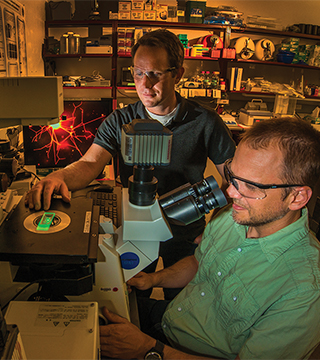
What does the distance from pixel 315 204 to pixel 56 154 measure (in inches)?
100

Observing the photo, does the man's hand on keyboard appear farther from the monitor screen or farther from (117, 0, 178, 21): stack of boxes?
(117, 0, 178, 21): stack of boxes

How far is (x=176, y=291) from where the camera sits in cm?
133

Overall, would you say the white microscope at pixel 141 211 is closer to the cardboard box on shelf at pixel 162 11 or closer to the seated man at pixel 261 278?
the seated man at pixel 261 278

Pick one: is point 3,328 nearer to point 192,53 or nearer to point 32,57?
point 32,57

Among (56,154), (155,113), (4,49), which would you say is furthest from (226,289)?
(4,49)

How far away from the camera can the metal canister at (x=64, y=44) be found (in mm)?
3322

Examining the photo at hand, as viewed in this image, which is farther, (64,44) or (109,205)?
(64,44)

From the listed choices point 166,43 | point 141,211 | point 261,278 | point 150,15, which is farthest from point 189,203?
point 150,15

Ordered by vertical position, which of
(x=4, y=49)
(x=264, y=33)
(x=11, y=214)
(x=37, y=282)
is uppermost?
(x=264, y=33)

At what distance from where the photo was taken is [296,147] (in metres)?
0.84

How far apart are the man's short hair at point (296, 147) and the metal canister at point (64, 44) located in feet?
10.4

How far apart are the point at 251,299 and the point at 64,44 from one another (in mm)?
3450

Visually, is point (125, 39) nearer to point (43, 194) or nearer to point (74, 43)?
point (74, 43)

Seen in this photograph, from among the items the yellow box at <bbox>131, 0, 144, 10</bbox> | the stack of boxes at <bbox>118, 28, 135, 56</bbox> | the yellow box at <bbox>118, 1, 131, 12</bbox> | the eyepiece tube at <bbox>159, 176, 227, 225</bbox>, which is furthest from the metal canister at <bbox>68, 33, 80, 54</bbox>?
the eyepiece tube at <bbox>159, 176, 227, 225</bbox>
